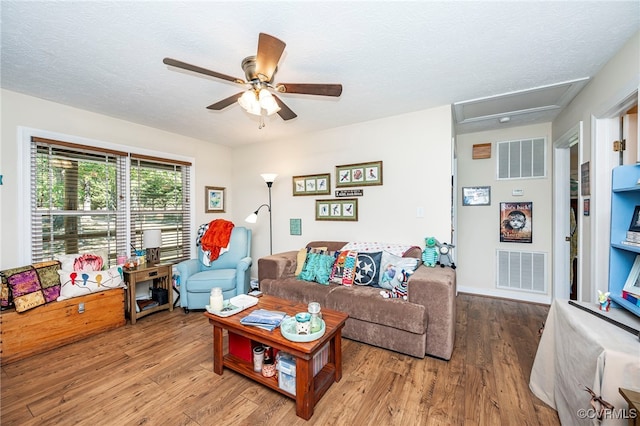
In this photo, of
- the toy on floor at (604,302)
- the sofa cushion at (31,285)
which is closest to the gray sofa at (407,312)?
the toy on floor at (604,302)

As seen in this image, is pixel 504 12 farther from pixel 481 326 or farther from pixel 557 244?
pixel 557 244

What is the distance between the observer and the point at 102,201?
3.06 metres

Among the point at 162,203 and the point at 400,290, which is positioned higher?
the point at 162,203

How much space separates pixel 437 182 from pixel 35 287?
159 inches

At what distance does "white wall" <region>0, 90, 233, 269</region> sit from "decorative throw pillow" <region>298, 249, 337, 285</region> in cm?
259

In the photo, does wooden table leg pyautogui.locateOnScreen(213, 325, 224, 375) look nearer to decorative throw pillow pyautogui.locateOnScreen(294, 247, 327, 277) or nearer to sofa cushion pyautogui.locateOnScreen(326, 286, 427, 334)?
sofa cushion pyautogui.locateOnScreen(326, 286, 427, 334)

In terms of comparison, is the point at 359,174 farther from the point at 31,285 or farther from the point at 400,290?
the point at 31,285

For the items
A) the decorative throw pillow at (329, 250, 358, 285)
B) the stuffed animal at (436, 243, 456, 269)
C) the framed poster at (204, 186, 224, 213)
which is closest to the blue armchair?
the framed poster at (204, 186, 224, 213)

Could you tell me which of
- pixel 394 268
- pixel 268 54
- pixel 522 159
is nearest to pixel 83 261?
pixel 268 54

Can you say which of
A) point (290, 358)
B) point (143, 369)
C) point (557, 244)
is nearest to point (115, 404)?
point (143, 369)

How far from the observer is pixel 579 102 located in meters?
2.47

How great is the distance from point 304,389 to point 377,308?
0.98 meters

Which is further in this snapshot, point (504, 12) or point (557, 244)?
point (557, 244)

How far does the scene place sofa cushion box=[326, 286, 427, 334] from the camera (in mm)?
2137
